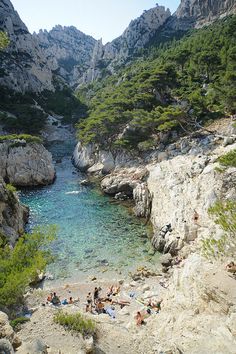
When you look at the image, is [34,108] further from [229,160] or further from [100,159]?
[229,160]

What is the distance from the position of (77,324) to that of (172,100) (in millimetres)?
64445

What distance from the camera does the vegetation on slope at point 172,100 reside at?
5793 cm

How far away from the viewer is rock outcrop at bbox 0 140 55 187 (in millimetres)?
60000

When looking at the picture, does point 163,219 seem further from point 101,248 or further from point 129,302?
point 129,302

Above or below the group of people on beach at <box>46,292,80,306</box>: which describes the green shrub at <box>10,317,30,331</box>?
above

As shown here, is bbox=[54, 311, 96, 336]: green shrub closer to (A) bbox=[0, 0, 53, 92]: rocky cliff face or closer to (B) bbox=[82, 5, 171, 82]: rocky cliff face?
(A) bbox=[0, 0, 53, 92]: rocky cliff face

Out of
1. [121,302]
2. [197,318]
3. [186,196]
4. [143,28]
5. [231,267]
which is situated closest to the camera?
[197,318]

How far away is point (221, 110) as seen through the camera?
58562 millimetres

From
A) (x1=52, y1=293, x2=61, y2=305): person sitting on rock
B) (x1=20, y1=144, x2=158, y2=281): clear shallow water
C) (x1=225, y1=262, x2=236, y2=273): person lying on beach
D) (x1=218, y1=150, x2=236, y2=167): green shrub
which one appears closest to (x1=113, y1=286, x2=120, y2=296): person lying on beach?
(x1=20, y1=144, x2=158, y2=281): clear shallow water

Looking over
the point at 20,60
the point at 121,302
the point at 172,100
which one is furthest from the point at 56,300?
the point at 20,60

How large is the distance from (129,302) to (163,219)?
1384 cm

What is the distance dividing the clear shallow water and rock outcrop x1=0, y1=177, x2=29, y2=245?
12.7 ft

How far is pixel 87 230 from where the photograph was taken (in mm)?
41844

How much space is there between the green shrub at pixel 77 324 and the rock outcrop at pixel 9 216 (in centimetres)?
1528
